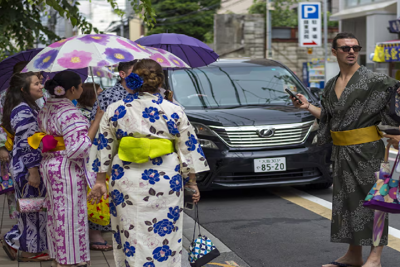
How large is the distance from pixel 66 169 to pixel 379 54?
20004 mm

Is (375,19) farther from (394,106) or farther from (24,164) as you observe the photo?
(24,164)

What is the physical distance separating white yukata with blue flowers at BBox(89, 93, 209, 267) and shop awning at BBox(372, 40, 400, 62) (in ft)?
63.3

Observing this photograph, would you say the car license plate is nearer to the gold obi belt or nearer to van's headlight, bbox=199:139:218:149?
van's headlight, bbox=199:139:218:149

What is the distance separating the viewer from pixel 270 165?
6.95 metres

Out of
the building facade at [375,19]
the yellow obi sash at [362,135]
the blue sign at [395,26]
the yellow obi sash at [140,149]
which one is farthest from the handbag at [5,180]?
the building facade at [375,19]

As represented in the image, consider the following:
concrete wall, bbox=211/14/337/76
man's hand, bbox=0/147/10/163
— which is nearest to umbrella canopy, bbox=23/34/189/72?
man's hand, bbox=0/147/10/163

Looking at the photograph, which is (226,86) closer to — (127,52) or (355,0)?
(127,52)

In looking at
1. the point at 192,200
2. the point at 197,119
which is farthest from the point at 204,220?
the point at 192,200

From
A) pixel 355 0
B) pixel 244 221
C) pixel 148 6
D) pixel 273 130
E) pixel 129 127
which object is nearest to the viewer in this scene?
pixel 129 127

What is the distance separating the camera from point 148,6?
5695 millimetres

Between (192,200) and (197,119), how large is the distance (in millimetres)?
3419

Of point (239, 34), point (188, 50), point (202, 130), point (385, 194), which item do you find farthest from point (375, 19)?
point (385, 194)

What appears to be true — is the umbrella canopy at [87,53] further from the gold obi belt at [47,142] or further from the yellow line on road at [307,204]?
the yellow line on road at [307,204]

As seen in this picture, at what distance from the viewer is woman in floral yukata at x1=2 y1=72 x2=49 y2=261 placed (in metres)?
4.48
